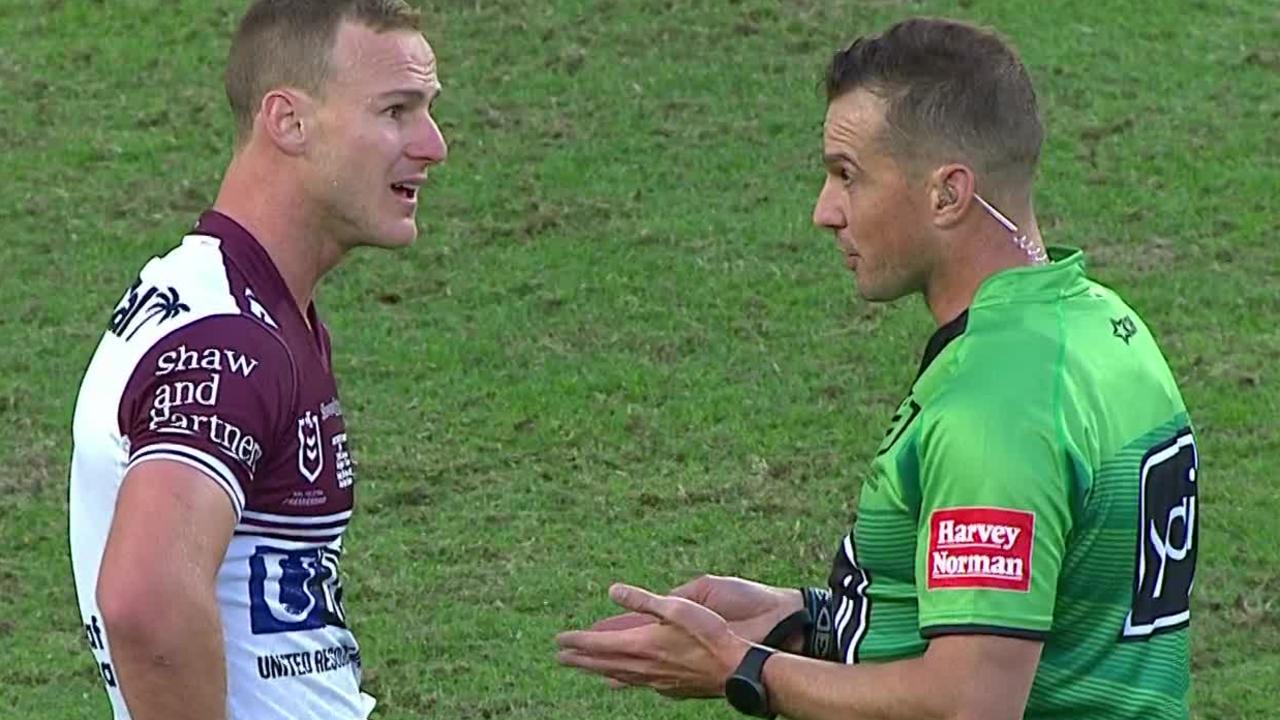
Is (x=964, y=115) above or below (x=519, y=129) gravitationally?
below

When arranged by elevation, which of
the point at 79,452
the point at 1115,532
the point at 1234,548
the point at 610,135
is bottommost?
the point at 1234,548

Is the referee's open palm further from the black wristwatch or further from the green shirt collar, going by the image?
the green shirt collar

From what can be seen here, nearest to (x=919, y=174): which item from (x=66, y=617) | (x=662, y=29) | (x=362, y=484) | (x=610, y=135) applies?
(x=66, y=617)

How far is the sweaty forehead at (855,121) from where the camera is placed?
144 inches

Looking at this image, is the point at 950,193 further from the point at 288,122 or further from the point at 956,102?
the point at 288,122

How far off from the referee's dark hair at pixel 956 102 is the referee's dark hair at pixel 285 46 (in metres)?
0.89

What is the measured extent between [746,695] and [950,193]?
0.84 metres

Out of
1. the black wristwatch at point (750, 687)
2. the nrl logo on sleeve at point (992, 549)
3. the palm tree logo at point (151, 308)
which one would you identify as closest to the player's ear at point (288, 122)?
the palm tree logo at point (151, 308)

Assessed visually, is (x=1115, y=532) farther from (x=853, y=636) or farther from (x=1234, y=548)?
(x=1234, y=548)

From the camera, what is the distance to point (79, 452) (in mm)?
3604

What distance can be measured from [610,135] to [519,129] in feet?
1.62

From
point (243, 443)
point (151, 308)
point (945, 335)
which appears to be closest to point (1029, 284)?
point (945, 335)

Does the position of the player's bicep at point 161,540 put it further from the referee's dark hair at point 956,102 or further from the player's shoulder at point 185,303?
the referee's dark hair at point 956,102

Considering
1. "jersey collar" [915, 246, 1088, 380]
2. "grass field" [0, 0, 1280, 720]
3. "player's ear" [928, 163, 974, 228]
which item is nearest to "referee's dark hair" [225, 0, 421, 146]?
"player's ear" [928, 163, 974, 228]
